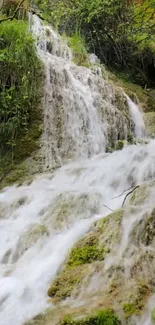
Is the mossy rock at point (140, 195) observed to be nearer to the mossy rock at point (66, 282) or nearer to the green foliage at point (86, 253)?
the green foliage at point (86, 253)

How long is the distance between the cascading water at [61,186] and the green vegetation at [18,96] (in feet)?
0.72

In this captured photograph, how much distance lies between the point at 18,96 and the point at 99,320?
187 inches

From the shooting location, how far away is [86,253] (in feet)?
10.9

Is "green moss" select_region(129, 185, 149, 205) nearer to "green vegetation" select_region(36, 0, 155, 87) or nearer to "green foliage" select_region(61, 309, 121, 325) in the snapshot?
"green foliage" select_region(61, 309, 121, 325)

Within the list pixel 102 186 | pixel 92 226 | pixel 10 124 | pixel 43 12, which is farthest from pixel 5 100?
pixel 43 12

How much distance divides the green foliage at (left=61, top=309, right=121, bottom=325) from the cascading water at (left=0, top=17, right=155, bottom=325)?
0.35 metres

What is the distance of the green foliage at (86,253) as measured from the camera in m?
3.23

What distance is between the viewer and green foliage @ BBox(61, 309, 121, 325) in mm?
2453

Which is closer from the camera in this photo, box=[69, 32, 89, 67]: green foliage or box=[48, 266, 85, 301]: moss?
box=[48, 266, 85, 301]: moss

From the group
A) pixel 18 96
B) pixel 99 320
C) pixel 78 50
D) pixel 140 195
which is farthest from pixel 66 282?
pixel 78 50

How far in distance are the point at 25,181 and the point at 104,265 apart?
300 cm

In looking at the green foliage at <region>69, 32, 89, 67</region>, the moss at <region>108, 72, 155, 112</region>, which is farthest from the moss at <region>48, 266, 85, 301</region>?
the green foliage at <region>69, 32, 89, 67</region>

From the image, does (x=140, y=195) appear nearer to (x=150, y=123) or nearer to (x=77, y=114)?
(x=77, y=114)

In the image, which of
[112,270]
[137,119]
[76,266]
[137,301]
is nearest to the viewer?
[137,301]
